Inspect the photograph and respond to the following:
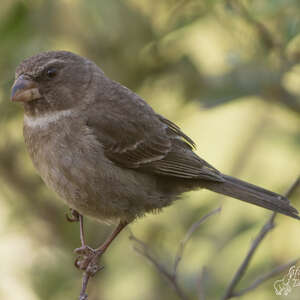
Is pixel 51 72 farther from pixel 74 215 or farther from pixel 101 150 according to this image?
pixel 74 215

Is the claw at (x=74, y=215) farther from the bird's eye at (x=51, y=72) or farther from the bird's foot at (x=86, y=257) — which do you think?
the bird's eye at (x=51, y=72)

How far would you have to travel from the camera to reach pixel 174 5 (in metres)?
5.30

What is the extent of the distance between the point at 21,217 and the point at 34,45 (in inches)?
57.8

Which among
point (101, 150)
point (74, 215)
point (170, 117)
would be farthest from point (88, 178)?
point (170, 117)

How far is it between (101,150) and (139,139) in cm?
34

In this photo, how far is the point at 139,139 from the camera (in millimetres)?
4754

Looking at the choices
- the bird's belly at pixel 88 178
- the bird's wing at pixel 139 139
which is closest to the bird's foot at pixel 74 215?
the bird's belly at pixel 88 178

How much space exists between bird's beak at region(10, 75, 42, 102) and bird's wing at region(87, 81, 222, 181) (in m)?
0.39

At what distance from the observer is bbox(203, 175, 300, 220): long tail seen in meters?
4.56

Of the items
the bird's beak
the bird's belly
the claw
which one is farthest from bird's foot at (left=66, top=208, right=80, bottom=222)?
the bird's beak

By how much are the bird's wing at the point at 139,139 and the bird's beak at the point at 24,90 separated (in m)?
0.39

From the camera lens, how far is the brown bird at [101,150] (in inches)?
174

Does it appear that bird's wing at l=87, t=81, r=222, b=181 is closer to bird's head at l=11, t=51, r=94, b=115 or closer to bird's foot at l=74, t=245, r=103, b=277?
bird's head at l=11, t=51, r=94, b=115

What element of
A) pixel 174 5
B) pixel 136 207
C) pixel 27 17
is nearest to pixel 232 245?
pixel 136 207
